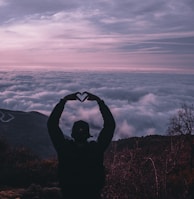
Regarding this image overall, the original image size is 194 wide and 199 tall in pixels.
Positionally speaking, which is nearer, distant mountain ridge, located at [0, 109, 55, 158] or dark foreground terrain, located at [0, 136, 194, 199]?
dark foreground terrain, located at [0, 136, 194, 199]

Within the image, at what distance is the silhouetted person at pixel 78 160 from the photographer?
13.1ft

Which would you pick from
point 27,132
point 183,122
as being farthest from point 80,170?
point 27,132

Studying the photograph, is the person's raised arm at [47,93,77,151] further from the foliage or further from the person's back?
the foliage

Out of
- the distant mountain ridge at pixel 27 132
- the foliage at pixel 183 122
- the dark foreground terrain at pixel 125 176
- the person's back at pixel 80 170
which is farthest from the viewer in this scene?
the distant mountain ridge at pixel 27 132

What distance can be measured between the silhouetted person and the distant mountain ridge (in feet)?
163

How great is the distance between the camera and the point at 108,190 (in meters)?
8.99

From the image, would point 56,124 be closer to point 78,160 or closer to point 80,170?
point 78,160

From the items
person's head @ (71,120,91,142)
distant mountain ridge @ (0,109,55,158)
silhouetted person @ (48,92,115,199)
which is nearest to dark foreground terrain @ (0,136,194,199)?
silhouetted person @ (48,92,115,199)

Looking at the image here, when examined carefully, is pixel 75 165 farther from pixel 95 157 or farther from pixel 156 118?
pixel 156 118

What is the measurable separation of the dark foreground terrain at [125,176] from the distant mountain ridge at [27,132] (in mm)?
36933

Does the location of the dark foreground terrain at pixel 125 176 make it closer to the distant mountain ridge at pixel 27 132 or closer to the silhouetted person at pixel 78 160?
the silhouetted person at pixel 78 160

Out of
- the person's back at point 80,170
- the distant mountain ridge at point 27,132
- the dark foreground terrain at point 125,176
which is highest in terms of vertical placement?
the person's back at point 80,170

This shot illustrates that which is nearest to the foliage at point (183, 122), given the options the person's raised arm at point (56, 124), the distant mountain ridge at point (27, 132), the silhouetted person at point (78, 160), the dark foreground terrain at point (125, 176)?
the dark foreground terrain at point (125, 176)

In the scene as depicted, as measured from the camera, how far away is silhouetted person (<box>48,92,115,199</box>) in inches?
157
